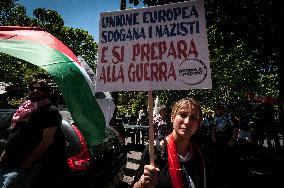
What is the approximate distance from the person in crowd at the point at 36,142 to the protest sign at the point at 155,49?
0.75 meters

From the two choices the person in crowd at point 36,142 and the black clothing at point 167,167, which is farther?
the person in crowd at point 36,142

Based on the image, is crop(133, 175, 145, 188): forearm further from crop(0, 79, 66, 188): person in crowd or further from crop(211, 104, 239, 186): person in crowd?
crop(211, 104, 239, 186): person in crowd

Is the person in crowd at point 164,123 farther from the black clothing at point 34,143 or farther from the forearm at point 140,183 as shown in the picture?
the forearm at point 140,183

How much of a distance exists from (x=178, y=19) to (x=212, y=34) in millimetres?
9706

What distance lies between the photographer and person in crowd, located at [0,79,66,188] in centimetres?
348

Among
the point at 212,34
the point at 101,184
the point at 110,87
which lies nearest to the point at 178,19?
the point at 110,87

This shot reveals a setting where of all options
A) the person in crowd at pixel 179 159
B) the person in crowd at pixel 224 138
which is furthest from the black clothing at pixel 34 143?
the person in crowd at pixel 224 138

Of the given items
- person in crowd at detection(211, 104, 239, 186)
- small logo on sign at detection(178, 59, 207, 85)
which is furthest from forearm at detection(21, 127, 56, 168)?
person in crowd at detection(211, 104, 239, 186)

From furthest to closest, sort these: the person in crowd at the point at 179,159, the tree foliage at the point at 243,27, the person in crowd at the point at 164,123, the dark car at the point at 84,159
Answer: the tree foliage at the point at 243,27 < the person in crowd at the point at 164,123 < the dark car at the point at 84,159 < the person in crowd at the point at 179,159

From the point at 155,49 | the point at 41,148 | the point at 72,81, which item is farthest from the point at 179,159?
the point at 72,81

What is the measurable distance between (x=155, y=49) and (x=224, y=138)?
673cm

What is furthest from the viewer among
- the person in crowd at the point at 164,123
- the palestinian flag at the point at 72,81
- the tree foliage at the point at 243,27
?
the tree foliage at the point at 243,27

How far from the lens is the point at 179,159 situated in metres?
2.76

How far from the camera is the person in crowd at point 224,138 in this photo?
29.7ft
